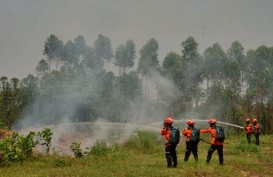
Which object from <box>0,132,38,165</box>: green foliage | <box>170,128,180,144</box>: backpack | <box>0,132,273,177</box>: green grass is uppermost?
<box>170,128,180,144</box>: backpack

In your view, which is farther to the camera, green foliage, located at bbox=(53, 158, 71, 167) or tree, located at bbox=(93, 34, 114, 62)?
tree, located at bbox=(93, 34, 114, 62)

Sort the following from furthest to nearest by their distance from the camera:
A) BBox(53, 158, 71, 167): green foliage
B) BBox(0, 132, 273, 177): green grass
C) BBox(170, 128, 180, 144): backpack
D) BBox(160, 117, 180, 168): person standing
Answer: BBox(53, 158, 71, 167): green foliage → BBox(160, 117, 180, 168): person standing → BBox(170, 128, 180, 144): backpack → BBox(0, 132, 273, 177): green grass

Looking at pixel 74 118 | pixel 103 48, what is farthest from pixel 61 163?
pixel 103 48

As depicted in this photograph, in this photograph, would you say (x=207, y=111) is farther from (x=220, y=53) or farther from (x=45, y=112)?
(x=45, y=112)

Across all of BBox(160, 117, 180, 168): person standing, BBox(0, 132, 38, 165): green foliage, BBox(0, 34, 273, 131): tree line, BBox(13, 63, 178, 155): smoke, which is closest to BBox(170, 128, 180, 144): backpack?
BBox(160, 117, 180, 168): person standing

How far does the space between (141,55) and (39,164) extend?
70.2m

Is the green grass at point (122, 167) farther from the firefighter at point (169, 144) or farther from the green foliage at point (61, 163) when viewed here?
the firefighter at point (169, 144)

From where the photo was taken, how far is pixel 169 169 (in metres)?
17.3

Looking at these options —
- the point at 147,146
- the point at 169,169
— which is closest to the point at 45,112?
the point at 147,146

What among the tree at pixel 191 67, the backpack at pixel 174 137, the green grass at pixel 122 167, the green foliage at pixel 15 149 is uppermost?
the tree at pixel 191 67

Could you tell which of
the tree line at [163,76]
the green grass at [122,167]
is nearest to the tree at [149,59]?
the tree line at [163,76]

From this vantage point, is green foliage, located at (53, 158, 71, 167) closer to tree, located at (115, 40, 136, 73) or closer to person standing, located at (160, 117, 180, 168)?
person standing, located at (160, 117, 180, 168)

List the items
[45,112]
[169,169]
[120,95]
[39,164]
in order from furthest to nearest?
[120,95]
[45,112]
[39,164]
[169,169]

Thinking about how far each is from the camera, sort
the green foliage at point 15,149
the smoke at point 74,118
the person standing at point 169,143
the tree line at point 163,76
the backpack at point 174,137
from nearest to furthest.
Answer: the backpack at point 174,137 < the person standing at point 169,143 < the green foliage at point 15,149 < the smoke at point 74,118 < the tree line at point 163,76
